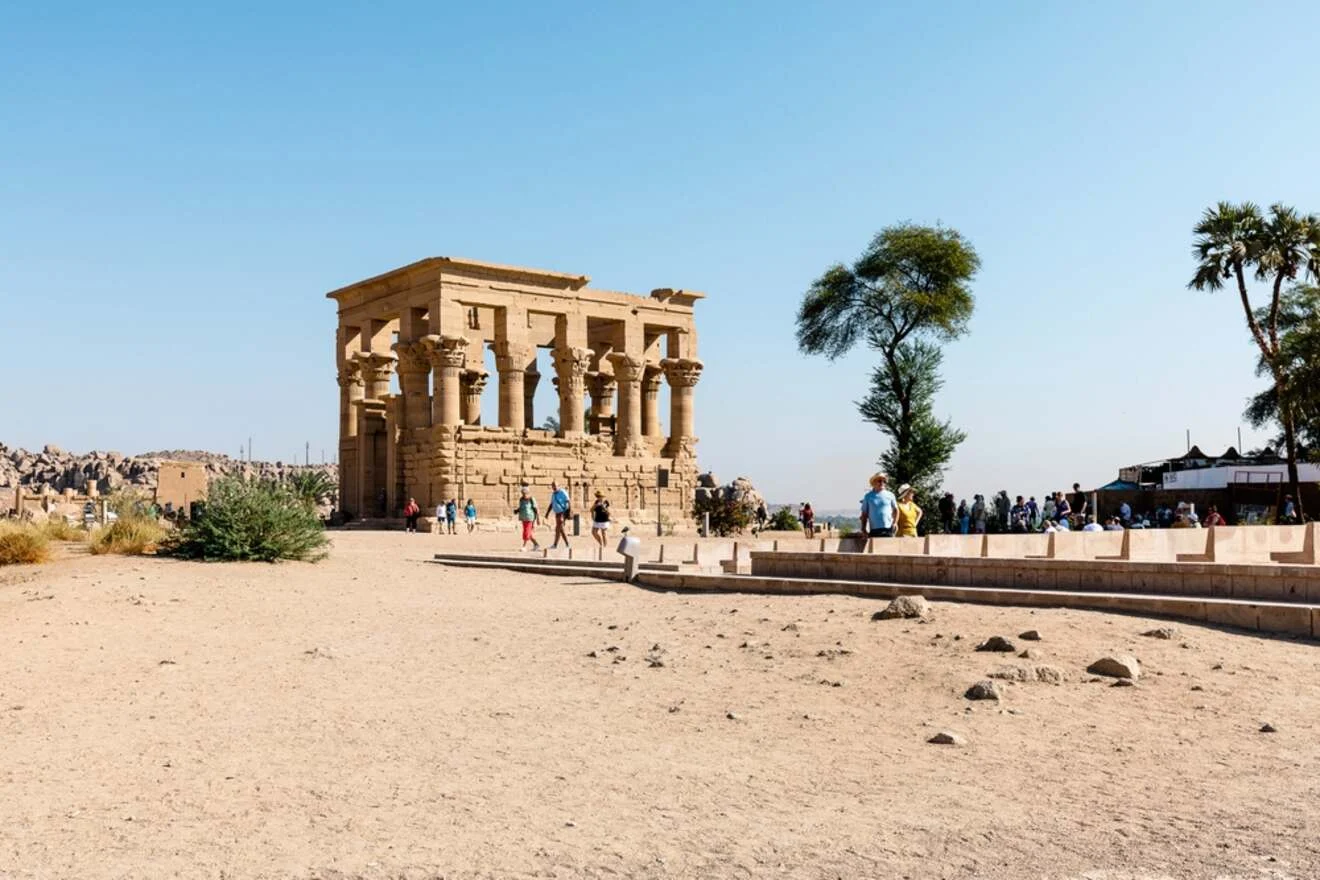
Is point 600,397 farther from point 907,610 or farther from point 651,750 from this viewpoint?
point 651,750

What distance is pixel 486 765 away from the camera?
25.8 ft

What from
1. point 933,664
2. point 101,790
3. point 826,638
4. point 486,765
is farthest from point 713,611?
point 101,790

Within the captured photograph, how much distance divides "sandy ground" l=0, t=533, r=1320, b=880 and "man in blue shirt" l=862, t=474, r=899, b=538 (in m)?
3.26

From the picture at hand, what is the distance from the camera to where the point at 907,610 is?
12.1 metres

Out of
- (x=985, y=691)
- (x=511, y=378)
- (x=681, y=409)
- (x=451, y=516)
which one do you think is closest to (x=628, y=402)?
(x=681, y=409)

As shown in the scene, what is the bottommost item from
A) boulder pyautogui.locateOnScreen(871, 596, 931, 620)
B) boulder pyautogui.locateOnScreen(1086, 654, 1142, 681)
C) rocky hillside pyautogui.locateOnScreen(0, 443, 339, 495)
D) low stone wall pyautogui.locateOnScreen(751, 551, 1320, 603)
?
boulder pyautogui.locateOnScreen(1086, 654, 1142, 681)

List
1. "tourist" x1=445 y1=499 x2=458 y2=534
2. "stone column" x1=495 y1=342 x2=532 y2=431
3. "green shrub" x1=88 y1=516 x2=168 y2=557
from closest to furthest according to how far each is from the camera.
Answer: "green shrub" x1=88 y1=516 x2=168 y2=557
"tourist" x1=445 y1=499 x2=458 y2=534
"stone column" x1=495 y1=342 x2=532 y2=431

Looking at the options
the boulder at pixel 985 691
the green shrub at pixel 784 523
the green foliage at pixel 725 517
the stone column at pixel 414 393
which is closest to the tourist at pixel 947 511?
the green foliage at pixel 725 517

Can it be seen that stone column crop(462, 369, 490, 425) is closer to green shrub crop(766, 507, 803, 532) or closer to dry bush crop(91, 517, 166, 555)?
green shrub crop(766, 507, 803, 532)

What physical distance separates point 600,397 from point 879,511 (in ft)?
107

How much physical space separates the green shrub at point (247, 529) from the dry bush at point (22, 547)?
6.46ft

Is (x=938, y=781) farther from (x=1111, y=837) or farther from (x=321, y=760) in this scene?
(x=321, y=760)

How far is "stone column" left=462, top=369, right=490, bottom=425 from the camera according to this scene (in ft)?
138

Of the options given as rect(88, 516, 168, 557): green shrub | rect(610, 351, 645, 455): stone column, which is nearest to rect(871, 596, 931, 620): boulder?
rect(88, 516, 168, 557): green shrub
